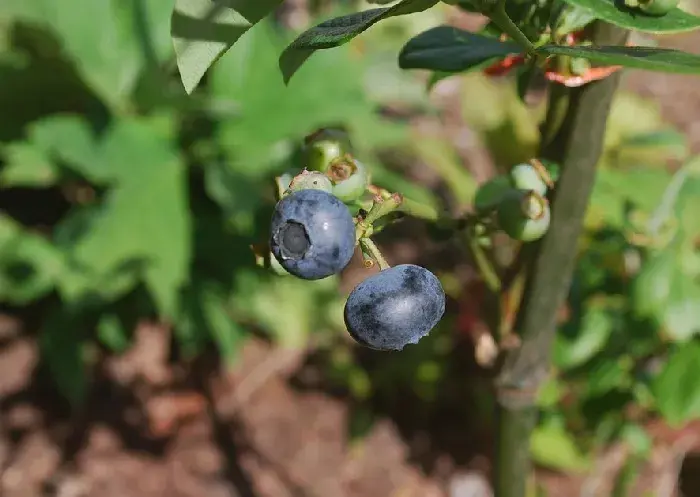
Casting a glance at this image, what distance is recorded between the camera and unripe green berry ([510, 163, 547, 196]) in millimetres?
593

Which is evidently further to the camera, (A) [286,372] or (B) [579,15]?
(A) [286,372]

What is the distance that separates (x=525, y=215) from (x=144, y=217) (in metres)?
1.35

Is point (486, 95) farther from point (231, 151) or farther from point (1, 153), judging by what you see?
point (1, 153)

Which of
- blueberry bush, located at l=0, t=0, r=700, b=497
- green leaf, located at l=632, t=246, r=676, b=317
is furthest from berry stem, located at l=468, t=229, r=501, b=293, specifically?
green leaf, located at l=632, t=246, r=676, b=317

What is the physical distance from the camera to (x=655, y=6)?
0.47 m

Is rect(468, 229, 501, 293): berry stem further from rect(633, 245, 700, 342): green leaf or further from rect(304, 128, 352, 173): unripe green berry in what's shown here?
rect(633, 245, 700, 342): green leaf

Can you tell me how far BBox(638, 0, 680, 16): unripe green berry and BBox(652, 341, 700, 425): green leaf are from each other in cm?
75

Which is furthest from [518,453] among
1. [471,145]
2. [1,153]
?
[471,145]

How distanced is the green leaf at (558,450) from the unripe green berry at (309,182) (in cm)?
137

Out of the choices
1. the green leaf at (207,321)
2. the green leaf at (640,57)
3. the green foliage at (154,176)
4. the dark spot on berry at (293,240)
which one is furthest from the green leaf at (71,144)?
the green leaf at (640,57)

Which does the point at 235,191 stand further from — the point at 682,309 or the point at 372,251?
the point at 372,251

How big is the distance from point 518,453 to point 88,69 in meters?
1.47

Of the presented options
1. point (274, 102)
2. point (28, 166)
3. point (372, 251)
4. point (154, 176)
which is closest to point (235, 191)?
point (154, 176)

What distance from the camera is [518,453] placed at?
0.78 m
